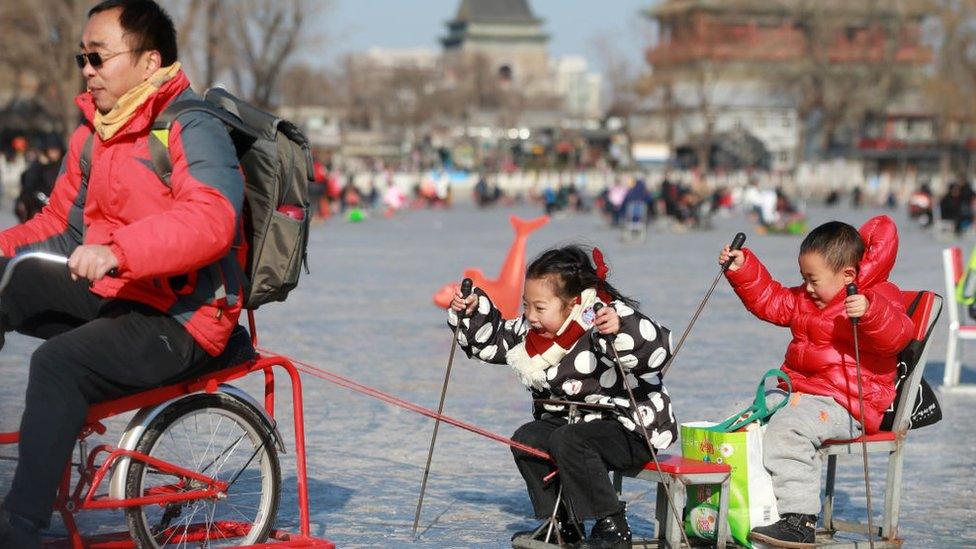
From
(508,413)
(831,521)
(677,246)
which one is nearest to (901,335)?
(831,521)

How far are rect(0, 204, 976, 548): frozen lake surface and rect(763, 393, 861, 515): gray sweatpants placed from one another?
81 cm

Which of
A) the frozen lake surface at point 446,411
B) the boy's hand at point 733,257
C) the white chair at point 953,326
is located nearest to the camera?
the boy's hand at point 733,257

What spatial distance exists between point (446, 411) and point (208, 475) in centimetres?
A: 380

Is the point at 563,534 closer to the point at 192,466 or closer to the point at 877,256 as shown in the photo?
the point at 192,466

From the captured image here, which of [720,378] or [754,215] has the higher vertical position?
[720,378]

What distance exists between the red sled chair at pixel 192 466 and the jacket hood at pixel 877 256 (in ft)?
5.73

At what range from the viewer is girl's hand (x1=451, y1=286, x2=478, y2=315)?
4797mm

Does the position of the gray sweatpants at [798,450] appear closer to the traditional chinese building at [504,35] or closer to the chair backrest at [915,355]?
the chair backrest at [915,355]

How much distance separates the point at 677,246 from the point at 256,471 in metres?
22.6

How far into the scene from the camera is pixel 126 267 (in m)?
3.81

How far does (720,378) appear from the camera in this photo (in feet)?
31.2

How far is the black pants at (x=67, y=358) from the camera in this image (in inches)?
153

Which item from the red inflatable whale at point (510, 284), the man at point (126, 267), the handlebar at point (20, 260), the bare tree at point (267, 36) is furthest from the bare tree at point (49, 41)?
the handlebar at point (20, 260)

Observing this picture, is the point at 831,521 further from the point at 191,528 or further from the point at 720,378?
the point at 720,378
